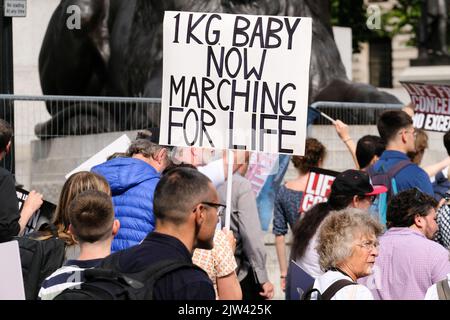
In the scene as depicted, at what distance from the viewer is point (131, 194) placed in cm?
684

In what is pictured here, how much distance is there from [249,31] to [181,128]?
0.63 meters

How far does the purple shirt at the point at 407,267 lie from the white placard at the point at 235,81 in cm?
96

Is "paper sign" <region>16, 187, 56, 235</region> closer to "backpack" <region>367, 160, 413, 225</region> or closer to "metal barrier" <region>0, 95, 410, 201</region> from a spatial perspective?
"backpack" <region>367, 160, 413, 225</region>

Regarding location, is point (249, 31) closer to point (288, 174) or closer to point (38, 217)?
point (38, 217)

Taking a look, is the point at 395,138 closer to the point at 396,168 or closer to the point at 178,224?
the point at 396,168

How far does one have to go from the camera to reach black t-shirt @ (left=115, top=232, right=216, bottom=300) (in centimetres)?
460

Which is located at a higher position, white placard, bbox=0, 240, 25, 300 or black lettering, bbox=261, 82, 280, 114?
black lettering, bbox=261, 82, 280, 114

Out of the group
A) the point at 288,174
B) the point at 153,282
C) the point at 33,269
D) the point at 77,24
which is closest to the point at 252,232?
the point at 33,269

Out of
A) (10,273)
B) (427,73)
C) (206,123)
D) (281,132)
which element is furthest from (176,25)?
(427,73)

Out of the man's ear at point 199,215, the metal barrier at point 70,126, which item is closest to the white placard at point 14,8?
the metal barrier at point 70,126

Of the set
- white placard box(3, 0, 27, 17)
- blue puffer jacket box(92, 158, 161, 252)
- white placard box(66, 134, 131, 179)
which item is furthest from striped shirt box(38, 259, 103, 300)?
white placard box(3, 0, 27, 17)

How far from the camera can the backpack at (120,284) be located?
A: 180 inches

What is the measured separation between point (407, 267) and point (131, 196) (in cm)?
145

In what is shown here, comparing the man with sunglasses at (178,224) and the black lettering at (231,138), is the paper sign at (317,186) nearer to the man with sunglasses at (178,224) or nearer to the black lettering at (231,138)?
the black lettering at (231,138)
